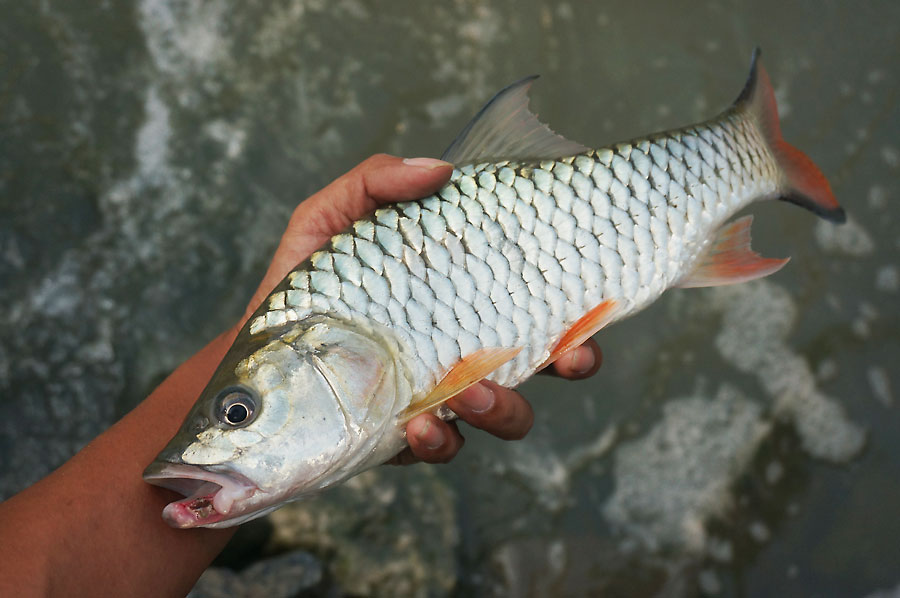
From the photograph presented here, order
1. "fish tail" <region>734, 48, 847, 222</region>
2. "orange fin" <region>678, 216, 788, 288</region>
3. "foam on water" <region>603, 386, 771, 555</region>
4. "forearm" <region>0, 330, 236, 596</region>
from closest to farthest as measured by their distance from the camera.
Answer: "forearm" <region>0, 330, 236, 596</region> → "orange fin" <region>678, 216, 788, 288</region> → "fish tail" <region>734, 48, 847, 222</region> → "foam on water" <region>603, 386, 771, 555</region>

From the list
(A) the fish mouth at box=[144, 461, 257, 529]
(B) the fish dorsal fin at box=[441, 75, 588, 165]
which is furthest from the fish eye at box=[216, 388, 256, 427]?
(B) the fish dorsal fin at box=[441, 75, 588, 165]

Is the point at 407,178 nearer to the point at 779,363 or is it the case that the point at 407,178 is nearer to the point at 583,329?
the point at 583,329

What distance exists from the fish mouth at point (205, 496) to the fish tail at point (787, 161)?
6.14 feet

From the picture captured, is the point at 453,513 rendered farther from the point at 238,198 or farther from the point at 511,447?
the point at 238,198

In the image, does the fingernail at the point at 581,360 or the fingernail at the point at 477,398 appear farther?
the fingernail at the point at 581,360

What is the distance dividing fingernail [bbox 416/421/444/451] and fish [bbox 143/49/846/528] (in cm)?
5

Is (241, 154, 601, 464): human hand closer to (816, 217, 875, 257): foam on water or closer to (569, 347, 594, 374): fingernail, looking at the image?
(569, 347, 594, 374): fingernail

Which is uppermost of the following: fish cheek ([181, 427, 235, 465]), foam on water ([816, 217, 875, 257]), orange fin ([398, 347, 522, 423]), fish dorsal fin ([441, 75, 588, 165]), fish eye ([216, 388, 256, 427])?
fish dorsal fin ([441, 75, 588, 165])

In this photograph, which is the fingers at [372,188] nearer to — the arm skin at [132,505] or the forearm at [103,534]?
the arm skin at [132,505]

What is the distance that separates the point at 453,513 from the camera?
10.3ft

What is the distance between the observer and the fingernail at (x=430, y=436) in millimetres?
1601

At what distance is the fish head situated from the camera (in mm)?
1361

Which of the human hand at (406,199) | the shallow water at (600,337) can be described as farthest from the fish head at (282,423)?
the shallow water at (600,337)

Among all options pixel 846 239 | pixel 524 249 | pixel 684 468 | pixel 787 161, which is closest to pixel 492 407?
pixel 524 249
